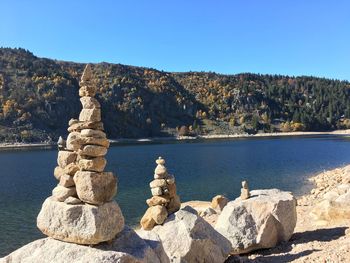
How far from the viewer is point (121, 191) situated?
2136 inches

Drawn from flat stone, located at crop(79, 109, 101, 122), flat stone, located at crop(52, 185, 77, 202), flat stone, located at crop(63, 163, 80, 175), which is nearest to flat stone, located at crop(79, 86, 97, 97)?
flat stone, located at crop(79, 109, 101, 122)

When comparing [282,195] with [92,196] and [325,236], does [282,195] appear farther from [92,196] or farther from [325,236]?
[92,196]

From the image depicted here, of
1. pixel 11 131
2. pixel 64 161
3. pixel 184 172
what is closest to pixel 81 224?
pixel 64 161

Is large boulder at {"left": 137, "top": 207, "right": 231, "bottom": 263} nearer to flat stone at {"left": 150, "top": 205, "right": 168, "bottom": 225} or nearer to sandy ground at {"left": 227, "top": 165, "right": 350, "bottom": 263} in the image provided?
flat stone at {"left": 150, "top": 205, "right": 168, "bottom": 225}

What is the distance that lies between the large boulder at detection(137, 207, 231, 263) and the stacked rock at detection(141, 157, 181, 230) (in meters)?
0.32

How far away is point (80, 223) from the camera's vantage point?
35.4 feet

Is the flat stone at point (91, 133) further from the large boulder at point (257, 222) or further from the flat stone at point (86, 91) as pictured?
the large boulder at point (257, 222)

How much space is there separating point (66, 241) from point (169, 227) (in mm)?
6063

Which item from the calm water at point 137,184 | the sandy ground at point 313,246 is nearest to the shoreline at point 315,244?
the sandy ground at point 313,246

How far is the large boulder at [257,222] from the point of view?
19.9 m

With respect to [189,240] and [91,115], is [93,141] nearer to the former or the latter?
[91,115]

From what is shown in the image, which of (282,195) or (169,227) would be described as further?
(282,195)

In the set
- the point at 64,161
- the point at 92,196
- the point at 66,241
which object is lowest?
the point at 66,241

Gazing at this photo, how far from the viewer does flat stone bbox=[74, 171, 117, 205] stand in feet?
35.9
